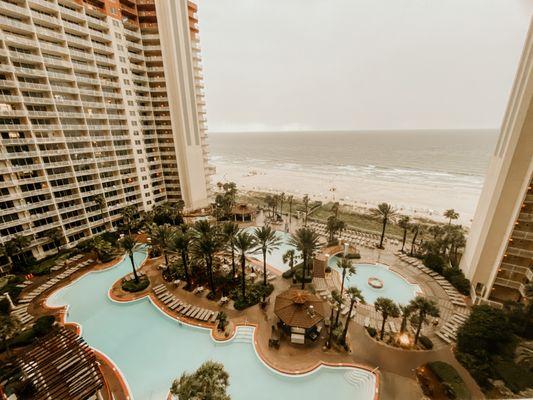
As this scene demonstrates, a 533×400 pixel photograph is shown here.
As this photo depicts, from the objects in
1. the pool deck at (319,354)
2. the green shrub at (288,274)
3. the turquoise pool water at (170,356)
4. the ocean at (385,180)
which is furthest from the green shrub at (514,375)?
the ocean at (385,180)

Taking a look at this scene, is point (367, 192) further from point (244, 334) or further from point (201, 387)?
point (201, 387)

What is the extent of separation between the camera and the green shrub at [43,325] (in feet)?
80.1

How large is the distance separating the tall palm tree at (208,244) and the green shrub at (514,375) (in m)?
29.5

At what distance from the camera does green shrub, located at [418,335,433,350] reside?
23.2 m

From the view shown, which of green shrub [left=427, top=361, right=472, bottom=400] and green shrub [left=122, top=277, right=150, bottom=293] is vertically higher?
green shrub [left=427, top=361, right=472, bottom=400]

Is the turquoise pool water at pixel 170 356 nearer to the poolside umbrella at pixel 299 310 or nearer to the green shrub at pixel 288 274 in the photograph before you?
the poolside umbrella at pixel 299 310

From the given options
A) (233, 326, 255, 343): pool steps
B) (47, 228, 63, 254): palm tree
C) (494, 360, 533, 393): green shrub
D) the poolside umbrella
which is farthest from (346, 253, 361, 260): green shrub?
(47, 228, 63, 254): palm tree

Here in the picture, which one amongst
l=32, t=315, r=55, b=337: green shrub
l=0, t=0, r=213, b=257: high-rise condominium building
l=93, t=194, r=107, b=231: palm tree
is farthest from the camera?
l=93, t=194, r=107, b=231: palm tree

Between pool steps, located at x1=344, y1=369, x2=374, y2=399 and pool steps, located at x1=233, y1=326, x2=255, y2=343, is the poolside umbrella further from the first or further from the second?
pool steps, located at x1=344, y1=369, x2=374, y2=399

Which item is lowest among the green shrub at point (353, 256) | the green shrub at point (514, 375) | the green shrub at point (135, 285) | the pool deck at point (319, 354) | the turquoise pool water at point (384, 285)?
the turquoise pool water at point (384, 285)

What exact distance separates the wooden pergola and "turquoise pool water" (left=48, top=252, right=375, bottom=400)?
499 cm

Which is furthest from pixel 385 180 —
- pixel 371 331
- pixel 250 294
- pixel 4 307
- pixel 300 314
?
pixel 4 307


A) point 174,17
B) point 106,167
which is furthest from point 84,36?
point 106,167

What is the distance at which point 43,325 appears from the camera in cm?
2477
